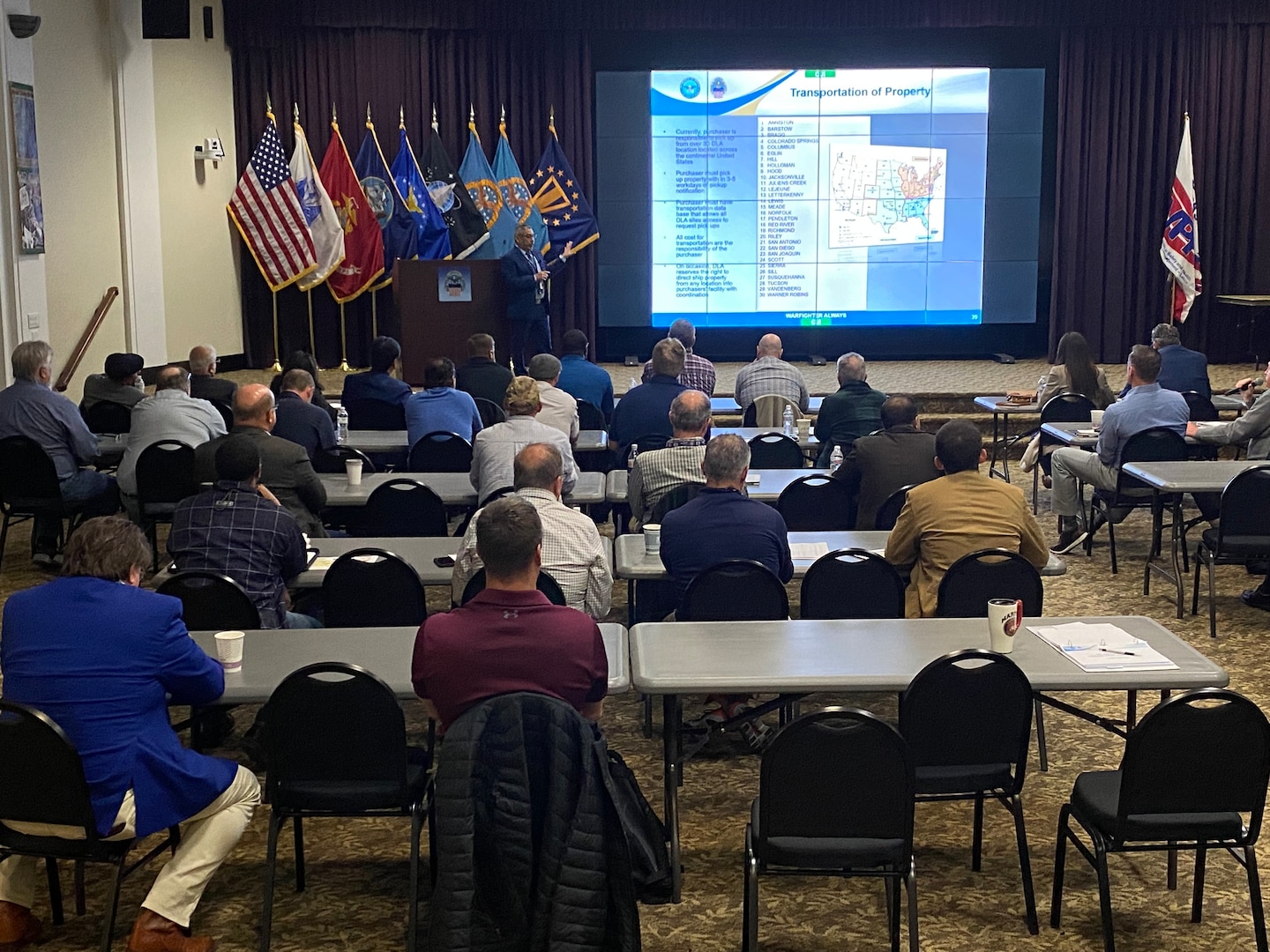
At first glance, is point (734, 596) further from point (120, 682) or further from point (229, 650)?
point (120, 682)

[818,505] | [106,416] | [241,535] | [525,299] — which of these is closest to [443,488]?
[818,505]

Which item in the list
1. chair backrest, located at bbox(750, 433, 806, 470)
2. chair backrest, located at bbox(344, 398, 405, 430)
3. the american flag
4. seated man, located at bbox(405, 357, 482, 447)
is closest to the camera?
chair backrest, located at bbox(750, 433, 806, 470)

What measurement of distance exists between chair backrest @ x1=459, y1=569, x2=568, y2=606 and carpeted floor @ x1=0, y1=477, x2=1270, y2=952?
795 mm

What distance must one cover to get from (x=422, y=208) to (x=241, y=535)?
8682 mm

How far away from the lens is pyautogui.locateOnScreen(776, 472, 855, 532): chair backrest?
6398mm

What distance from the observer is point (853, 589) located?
16.4 feet

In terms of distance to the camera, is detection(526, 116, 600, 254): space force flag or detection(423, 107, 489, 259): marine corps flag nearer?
detection(423, 107, 489, 259): marine corps flag

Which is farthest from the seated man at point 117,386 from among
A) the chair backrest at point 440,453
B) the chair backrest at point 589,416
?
the chair backrest at point 589,416

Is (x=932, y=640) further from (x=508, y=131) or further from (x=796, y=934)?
(x=508, y=131)

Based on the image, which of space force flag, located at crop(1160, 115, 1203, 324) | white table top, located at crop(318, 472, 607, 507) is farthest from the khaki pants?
space force flag, located at crop(1160, 115, 1203, 324)

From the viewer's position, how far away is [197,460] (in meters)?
6.54

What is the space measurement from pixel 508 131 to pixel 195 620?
9.54 meters

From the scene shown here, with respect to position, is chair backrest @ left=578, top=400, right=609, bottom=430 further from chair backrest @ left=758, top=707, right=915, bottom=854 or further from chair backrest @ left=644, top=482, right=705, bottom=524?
chair backrest @ left=758, top=707, right=915, bottom=854

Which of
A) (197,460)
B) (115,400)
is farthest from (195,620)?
(115,400)
